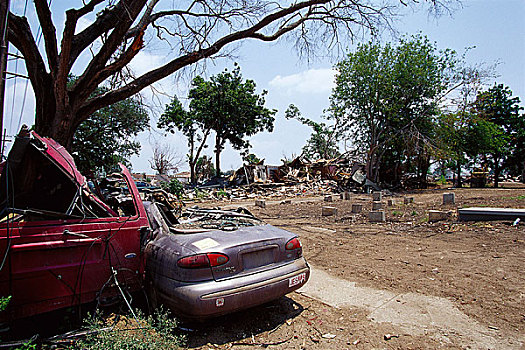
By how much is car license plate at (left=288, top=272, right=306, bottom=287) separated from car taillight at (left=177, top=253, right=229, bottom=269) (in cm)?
85

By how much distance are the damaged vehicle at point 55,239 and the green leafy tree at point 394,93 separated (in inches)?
984

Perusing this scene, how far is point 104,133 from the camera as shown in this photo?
2720cm

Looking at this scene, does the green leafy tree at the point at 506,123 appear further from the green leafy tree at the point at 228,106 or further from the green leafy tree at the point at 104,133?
A: the green leafy tree at the point at 104,133

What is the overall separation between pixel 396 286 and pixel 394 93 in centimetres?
2563

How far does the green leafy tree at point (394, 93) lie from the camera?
2564 cm

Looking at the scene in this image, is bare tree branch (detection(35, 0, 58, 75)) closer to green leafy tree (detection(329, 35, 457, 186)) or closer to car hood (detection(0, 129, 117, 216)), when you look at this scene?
car hood (detection(0, 129, 117, 216))

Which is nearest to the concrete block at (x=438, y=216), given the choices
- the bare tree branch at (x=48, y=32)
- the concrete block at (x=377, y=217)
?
the concrete block at (x=377, y=217)

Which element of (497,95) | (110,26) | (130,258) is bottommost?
(130,258)

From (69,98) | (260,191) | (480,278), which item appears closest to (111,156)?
(260,191)

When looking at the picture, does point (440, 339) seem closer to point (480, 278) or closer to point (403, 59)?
point (480, 278)

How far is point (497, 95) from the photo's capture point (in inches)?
1474

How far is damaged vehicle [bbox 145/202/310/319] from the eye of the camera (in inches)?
113

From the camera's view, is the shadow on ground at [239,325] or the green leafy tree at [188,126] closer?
the shadow on ground at [239,325]

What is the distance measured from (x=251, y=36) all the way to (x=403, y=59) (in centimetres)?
2045
